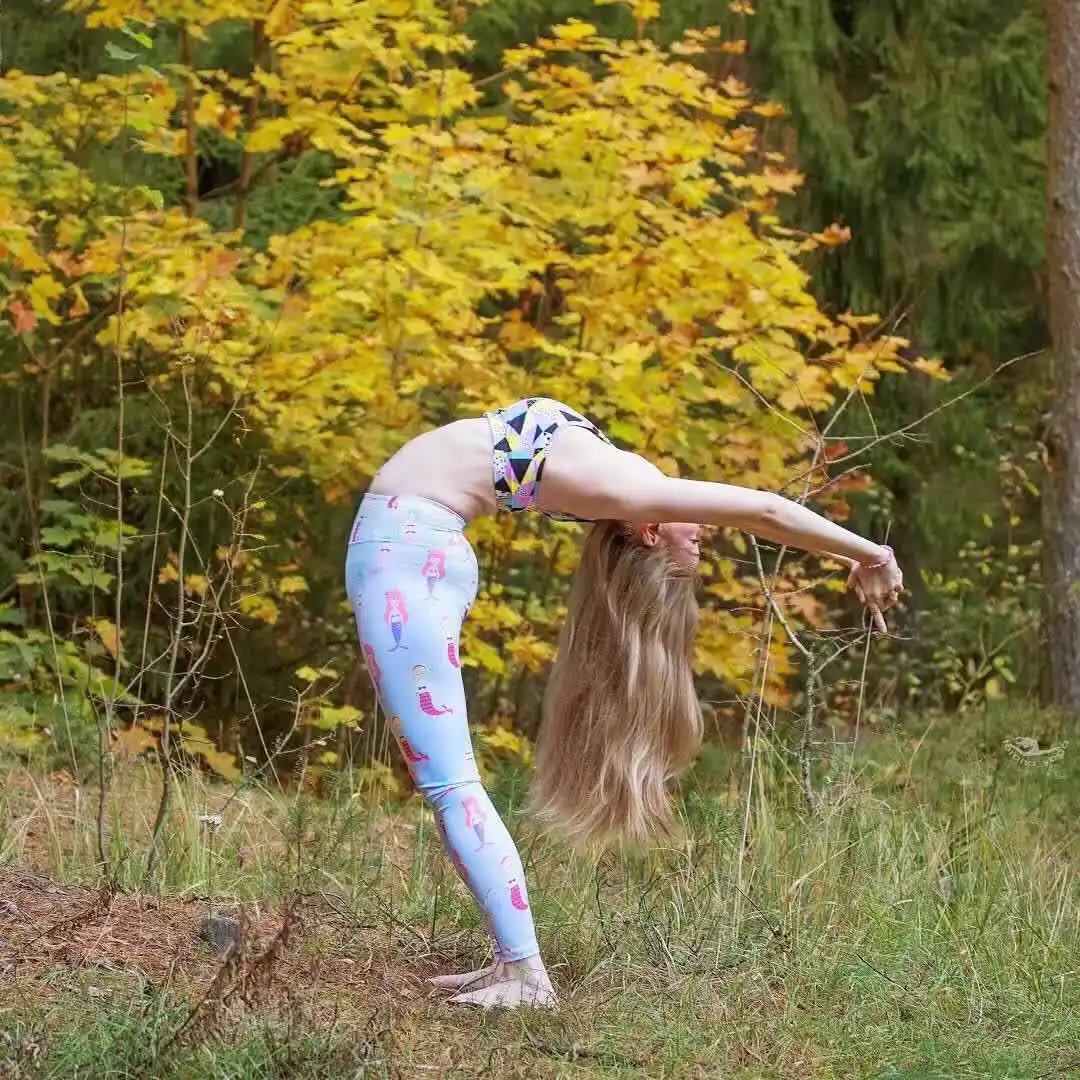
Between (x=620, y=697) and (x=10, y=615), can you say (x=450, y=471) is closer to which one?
(x=620, y=697)

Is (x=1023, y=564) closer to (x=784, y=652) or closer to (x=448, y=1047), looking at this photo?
(x=784, y=652)

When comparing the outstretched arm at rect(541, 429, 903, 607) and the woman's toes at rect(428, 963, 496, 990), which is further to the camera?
the woman's toes at rect(428, 963, 496, 990)

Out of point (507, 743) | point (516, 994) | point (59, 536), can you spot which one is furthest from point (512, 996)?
point (59, 536)

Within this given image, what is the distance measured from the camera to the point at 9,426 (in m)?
7.93

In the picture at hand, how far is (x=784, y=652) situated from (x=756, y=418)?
1146mm

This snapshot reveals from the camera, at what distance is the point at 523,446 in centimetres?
360

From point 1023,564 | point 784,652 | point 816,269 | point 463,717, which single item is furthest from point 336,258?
point 1023,564

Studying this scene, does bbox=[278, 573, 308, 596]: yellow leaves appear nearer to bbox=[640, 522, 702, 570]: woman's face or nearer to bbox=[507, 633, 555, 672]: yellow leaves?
bbox=[507, 633, 555, 672]: yellow leaves

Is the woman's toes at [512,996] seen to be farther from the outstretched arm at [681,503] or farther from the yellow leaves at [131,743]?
the yellow leaves at [131,743]

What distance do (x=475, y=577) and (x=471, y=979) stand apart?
937 millimetres

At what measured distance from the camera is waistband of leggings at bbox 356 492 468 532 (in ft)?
11.8

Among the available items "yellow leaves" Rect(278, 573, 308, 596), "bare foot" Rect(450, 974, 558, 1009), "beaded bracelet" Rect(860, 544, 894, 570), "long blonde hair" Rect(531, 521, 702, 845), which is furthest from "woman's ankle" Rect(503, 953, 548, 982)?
"yellow leaves" Rect(278, 573, 308, 596)

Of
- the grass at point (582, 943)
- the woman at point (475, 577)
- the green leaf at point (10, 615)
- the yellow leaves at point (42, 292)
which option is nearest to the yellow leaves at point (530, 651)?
the grass at point (582, 943)

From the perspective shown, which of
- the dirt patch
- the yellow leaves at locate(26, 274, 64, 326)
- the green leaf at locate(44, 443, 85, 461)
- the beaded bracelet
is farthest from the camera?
the green leaf at locate(44, 443, 85, 461)
